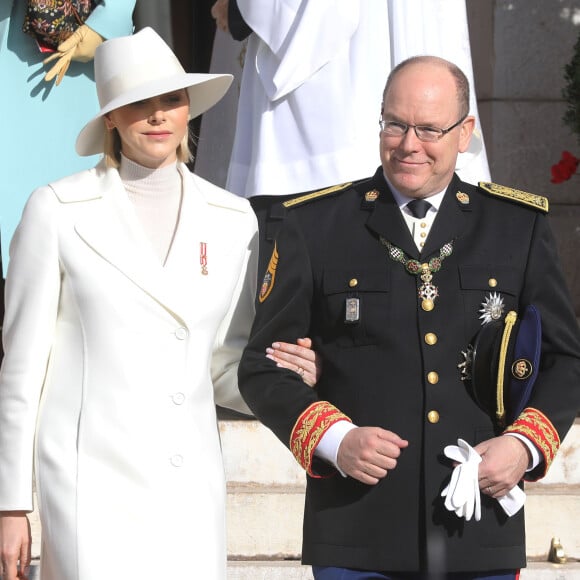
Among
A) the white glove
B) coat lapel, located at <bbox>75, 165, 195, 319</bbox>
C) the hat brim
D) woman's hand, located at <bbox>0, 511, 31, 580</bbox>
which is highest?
the hat brim

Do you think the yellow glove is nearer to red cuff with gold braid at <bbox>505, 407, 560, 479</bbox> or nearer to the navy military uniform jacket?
the navy military uniform jacket

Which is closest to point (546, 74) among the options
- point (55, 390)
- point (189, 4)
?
point (189, 4)

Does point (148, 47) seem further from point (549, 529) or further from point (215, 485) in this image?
point (549, 529)

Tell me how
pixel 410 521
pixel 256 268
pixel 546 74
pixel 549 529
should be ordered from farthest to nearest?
1. pixel 546 74
2. pixel 549 529
3. pixel 256 268
4. pixel 410 521

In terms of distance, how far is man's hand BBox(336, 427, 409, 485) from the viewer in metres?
3.39

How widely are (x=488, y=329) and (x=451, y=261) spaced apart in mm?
201

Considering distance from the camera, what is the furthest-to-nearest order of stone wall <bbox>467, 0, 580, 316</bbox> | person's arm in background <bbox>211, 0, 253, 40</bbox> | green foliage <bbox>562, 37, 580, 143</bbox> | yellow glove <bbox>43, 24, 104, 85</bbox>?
stone wall <bbox>467, 0, 580, 316</bbox> < green foliage <bbox>562, 37, 580, 143</bbox> < person's arm in background <bbox>211, 0, 253, 40</bbox> < yellow glove <bbox>43, 24, 104, 85</bbox>

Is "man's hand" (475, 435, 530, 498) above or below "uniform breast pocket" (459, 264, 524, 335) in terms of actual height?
below

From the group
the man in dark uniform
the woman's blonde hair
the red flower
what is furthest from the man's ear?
the red flower

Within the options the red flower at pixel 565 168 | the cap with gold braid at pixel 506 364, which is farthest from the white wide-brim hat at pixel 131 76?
the red flower at pixel 565 168

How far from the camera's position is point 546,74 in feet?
25.2

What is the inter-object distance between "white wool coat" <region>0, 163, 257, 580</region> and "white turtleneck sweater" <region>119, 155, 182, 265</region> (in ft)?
0.20

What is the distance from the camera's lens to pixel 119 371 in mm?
3502

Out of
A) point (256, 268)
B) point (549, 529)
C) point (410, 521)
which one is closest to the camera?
point (410, 521)
